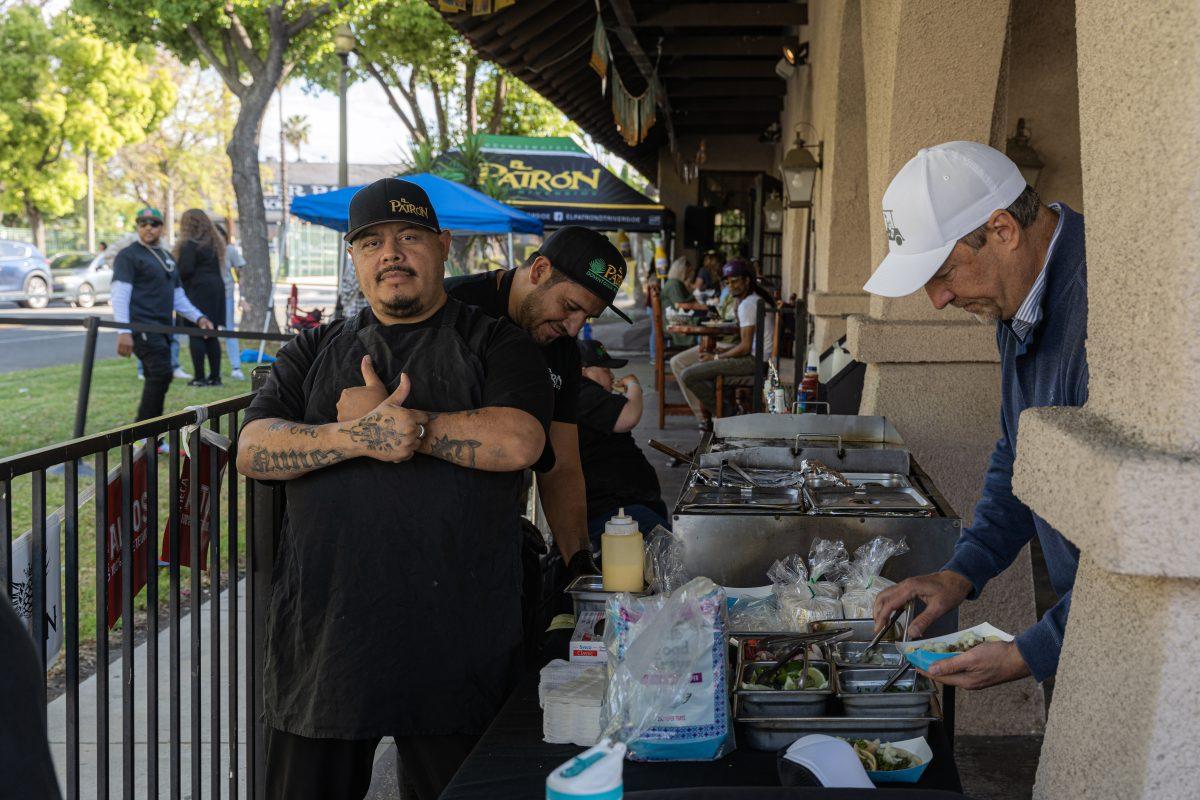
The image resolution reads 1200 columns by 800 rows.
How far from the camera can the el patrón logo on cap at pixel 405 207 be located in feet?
9.30

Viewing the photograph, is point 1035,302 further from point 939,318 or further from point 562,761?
point 939,318

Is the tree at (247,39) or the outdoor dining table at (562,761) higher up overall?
the tree at (247,39)

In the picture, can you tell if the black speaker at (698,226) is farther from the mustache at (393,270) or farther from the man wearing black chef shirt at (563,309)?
the mustache at (393,270)

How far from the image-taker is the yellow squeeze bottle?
2.79 metres

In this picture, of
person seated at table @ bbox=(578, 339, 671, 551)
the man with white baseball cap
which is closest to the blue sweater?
the man with white baseball cap

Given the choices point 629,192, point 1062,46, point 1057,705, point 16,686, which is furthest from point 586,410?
point 629,192

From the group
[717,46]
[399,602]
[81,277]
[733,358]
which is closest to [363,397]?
[399,602]

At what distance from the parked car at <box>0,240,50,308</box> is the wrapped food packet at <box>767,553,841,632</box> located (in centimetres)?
3026

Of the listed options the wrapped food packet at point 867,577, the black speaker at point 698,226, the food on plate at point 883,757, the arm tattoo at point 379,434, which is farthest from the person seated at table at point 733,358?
the black speaker at point 698,226

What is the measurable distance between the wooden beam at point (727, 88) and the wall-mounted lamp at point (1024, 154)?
7092 mm

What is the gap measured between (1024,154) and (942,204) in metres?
6.57

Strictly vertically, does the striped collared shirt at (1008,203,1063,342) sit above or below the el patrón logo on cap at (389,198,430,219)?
below

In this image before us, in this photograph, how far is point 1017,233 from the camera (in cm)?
254

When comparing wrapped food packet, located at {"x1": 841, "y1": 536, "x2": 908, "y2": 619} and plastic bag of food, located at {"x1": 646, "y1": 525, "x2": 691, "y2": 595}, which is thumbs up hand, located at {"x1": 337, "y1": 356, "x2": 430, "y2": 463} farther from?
wrapped food packet, located at {"x1": 841, "y1": 536, "x2": 908, "y2": 619}
